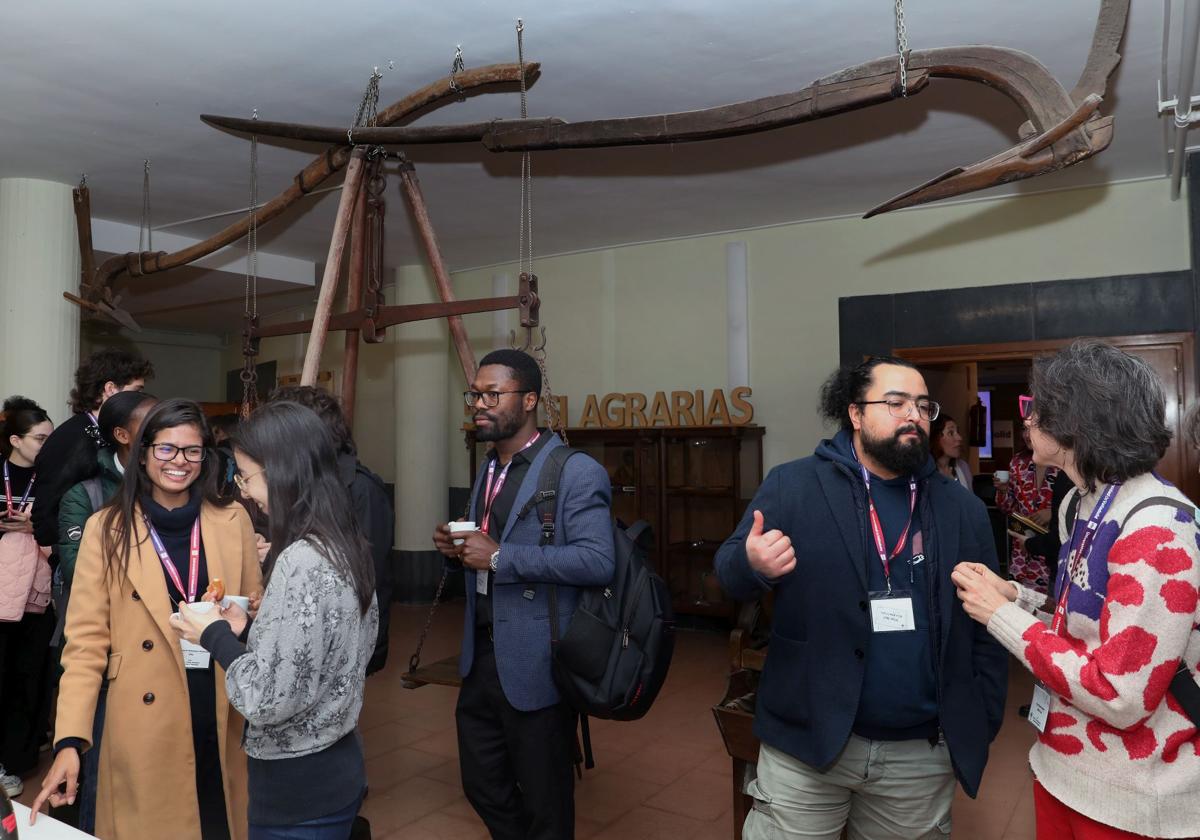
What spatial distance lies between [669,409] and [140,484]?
557 centimetres

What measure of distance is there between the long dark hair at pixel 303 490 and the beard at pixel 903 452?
4.24 feet

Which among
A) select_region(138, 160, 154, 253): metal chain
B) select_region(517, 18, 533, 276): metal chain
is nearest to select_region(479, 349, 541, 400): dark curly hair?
select_region(517, 18, 533, 276): metal chain

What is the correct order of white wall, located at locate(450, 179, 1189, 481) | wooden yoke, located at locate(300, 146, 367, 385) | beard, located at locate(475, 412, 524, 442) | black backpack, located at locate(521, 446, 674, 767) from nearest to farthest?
1. black backpack, located at locate(521, 446, 674, 767)
2. beard, located at locate(475, 412, 524, 442)
3. wooden yoke, located at locate(300, 146, 367, 385)
4. white wall, located at locate(450, 179, 1189, 481)

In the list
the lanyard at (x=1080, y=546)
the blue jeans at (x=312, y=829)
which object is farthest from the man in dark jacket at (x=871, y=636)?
the blue jeans at (x=312, y=829)

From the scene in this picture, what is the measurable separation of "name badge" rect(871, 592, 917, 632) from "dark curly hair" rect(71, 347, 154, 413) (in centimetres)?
300

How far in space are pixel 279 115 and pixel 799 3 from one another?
9.26 feet

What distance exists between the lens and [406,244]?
26.0 feet

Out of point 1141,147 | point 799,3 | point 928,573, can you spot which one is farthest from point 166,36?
point 1141,147

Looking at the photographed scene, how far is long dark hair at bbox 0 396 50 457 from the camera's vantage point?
4125 millimetres

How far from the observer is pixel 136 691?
2238 mm

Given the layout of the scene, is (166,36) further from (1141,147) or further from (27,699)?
(1141,147)

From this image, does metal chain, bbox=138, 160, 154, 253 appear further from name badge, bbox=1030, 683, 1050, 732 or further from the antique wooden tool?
name badge, bbox=1030, 683, 1050, 732

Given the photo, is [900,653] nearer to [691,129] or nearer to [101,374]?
[691,129]

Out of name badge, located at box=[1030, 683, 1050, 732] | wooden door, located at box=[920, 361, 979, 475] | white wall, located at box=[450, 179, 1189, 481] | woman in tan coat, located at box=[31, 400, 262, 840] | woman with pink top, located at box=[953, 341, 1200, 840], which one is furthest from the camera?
wooden door, located at box=[920, 361, 979, 475]
